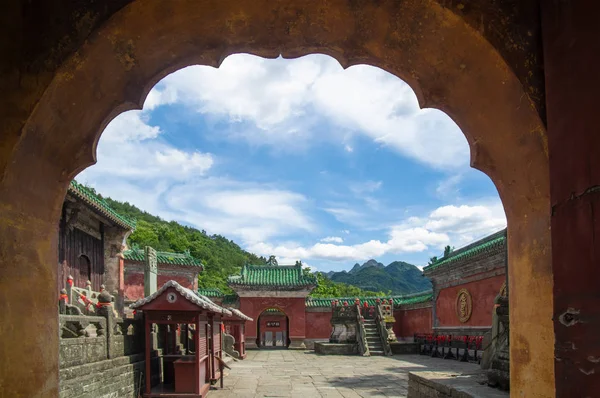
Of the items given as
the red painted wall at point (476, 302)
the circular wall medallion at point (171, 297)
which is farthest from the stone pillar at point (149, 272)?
the red painted wall at point (476, 302)

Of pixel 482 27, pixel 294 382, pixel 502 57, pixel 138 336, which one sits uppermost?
pixel 482 27

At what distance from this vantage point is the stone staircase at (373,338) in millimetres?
25000

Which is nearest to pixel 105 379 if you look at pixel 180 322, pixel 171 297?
pixel 171 297

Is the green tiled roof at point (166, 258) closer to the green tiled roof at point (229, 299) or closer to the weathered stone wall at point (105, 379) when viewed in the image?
the green tiled roof at point (229, 299)

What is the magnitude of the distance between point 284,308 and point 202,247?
100 ft

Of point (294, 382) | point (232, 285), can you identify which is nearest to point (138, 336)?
point (294, 382)

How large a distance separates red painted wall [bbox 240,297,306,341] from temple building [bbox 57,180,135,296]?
12.9 meters

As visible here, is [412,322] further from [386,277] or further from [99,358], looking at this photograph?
[386,277]

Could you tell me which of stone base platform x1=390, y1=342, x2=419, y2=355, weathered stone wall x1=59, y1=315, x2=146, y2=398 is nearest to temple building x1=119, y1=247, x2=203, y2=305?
stone base platform x1=390, y1=342, x2=419, y2=355

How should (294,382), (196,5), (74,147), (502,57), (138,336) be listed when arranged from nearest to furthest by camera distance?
(502,57)
(196,5)
(74,147)
(138,336)
(294,382)

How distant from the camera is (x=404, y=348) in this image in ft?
82.3

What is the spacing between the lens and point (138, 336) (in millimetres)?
11711

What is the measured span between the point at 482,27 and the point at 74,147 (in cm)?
250

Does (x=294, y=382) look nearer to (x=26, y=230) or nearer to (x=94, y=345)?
(x=94, y=345)
